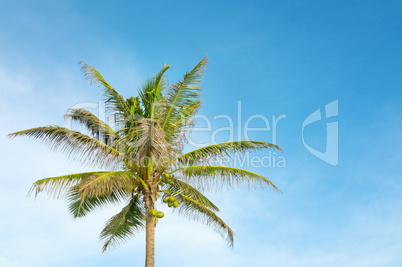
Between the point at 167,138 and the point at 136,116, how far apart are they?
4.10 ft

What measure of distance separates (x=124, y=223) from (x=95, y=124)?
3.56 m

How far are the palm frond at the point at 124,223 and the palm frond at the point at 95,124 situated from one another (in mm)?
2158

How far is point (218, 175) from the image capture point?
46.2 feet

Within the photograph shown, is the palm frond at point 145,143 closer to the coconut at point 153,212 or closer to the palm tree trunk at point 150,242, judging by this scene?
the coconut at point 153,212

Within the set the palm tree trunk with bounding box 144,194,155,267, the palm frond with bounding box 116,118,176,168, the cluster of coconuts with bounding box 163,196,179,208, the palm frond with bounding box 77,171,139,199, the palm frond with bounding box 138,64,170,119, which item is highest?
the palm frond with bounding box 138,64,170,119

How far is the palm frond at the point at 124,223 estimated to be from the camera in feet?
48.0

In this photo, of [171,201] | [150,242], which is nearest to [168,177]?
[171,201]

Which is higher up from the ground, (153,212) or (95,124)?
(95,124)

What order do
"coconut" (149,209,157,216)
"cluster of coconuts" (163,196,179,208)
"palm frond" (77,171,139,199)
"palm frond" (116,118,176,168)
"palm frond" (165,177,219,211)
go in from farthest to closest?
1. "palm frond" (165,177,219,211)
2. "cluster of coconuts" (163,196,179,208)
3. "coconut" (149,209,157,216)
4. "palm frond" (116,118,176,168)
5. "palm frond" (77,171,139,199)

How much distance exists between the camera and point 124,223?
49.3ft

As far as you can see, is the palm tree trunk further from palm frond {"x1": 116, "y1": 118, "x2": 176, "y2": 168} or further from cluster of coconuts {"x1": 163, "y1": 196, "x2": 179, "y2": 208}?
palm frond {"x1": 116, "y1": 118, "x2": 176, "y2": 168}

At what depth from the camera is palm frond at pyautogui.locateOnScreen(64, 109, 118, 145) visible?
14117mm

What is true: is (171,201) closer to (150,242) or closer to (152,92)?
(150,242)

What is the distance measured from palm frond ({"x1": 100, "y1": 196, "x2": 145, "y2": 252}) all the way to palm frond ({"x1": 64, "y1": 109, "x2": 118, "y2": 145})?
2158 millimetres
